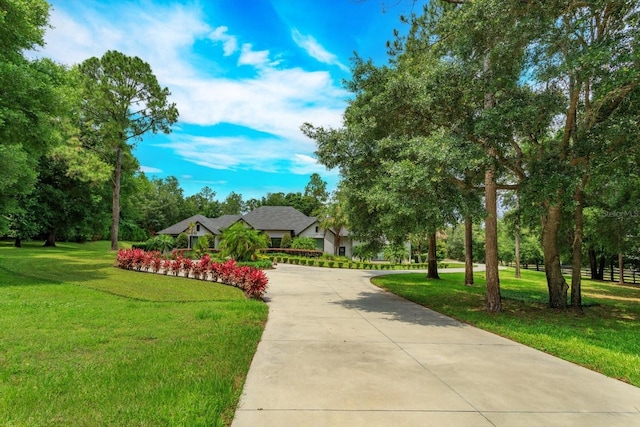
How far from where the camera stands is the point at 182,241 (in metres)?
43.0

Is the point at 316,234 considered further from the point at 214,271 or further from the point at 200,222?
the point at 214,271

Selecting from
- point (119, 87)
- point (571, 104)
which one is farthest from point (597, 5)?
point (119, 87)

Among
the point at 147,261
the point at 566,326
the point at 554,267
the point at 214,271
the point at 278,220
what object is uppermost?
the point at 278,220

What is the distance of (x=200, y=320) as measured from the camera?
7.68 meters

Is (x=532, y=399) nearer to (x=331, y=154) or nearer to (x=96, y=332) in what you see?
(x=96, y=332)

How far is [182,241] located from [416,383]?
140ft

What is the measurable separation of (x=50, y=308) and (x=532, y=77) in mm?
13454

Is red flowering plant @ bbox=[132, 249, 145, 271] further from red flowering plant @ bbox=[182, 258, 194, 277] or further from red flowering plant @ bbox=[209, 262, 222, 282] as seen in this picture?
red flowering plant @ bbox=[209, 262, 222, 282]

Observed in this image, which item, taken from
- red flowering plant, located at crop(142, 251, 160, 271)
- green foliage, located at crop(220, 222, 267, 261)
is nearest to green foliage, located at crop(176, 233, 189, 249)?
green foliage, located at crop(220, 222, 267, 261)

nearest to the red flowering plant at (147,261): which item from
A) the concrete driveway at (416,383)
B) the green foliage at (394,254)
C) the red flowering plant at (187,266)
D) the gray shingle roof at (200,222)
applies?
the red flowering plant at (187,266)

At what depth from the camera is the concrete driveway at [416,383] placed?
11.7 feet

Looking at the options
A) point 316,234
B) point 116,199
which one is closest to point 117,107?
point 116,199

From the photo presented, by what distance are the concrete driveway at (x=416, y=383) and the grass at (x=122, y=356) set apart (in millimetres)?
475

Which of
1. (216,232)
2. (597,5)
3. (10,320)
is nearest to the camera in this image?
(10,320)
